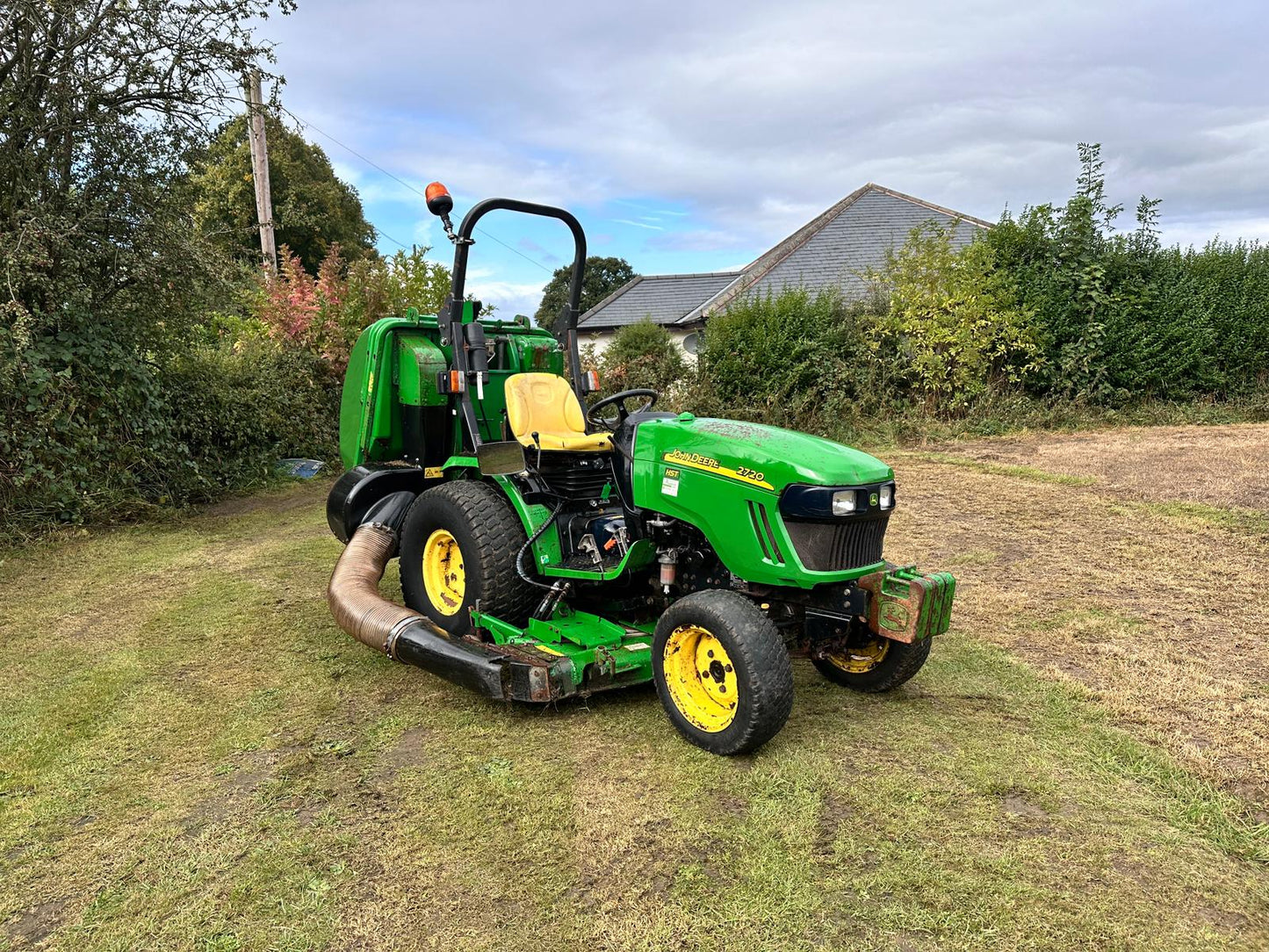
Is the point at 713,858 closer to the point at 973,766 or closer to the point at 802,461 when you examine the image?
the point at 973,766

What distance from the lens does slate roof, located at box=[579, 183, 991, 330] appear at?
20.2 meters

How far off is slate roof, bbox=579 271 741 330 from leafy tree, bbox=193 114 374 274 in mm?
7502

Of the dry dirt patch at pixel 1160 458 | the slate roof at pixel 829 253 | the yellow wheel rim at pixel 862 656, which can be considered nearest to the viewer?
the yellow wheel rim at pixel 862 656

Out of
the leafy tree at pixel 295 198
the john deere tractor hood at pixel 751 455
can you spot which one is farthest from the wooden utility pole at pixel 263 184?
the john deere tractor hood at pixel 751 455

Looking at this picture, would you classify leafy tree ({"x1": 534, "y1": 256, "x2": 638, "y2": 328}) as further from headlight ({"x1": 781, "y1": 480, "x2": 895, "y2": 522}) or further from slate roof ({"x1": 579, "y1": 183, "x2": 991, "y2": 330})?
headlight ({"x1": 781, "y1": 480, "x2": 895, "y2": 522})

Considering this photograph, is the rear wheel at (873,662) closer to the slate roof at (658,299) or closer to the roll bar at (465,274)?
the roll bar at (465,274)

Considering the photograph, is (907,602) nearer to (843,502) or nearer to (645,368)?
(843,502)

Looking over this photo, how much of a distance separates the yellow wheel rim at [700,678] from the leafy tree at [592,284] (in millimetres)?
44614

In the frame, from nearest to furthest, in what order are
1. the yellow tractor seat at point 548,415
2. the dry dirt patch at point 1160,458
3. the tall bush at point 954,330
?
the yellow tractor seat at point 548,415 → the dry dirt patch at point 1160,458 → the tall bush at point 954,330

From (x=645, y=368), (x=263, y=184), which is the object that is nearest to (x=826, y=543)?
(x=645, y=368)

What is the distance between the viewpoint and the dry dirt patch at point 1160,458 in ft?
26.8

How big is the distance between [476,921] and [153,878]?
1.05 m

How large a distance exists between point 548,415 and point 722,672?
1.75m

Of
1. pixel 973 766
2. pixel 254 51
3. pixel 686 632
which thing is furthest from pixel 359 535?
pixel 254 51
